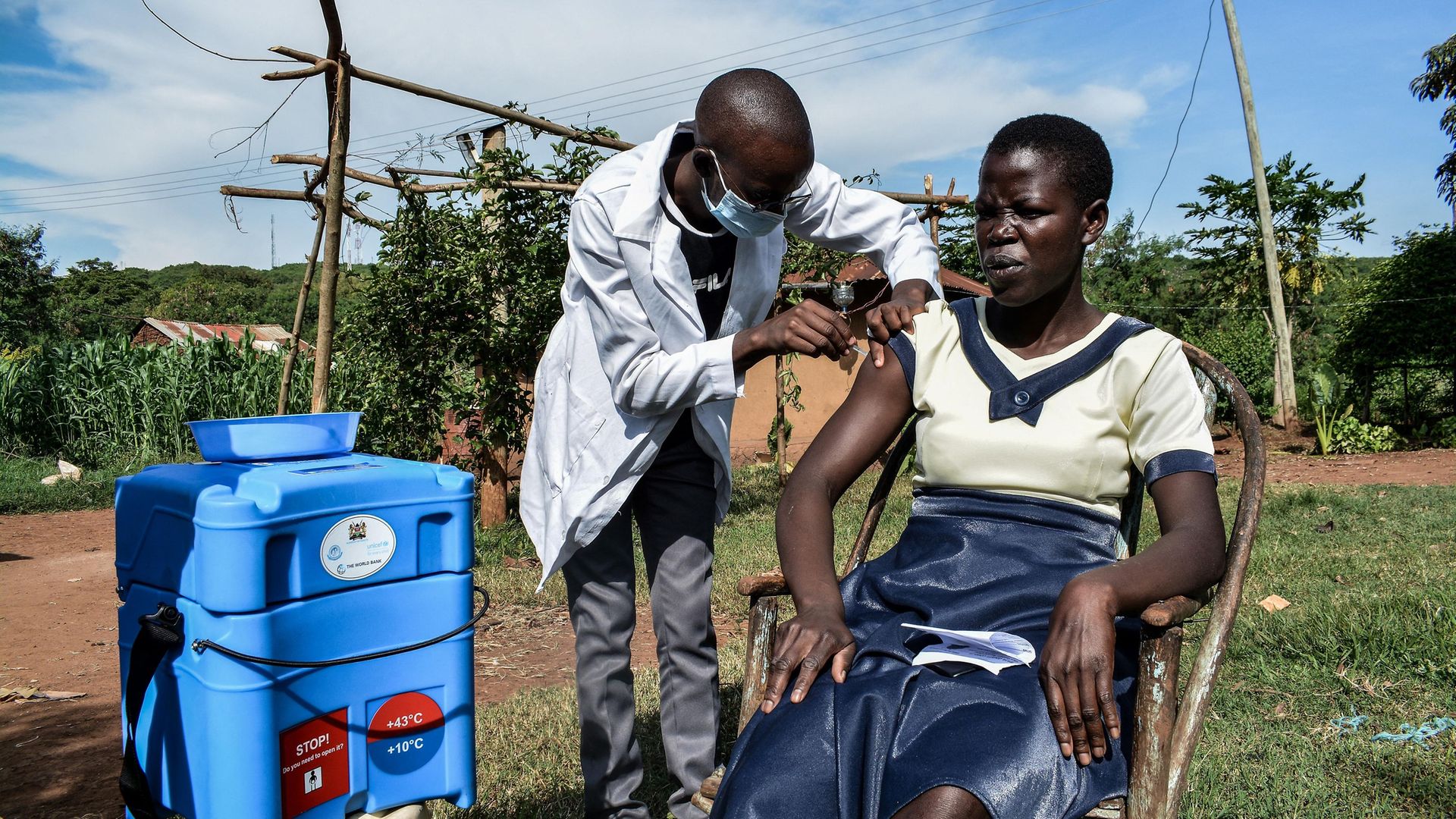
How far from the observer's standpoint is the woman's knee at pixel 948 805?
56.2 inches

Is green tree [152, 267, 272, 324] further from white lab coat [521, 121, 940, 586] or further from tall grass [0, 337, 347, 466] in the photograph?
white lab coat [521, 121, 940, 586]

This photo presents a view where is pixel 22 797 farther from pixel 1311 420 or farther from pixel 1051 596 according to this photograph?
pixel 1311 420

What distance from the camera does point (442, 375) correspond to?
668 centimetres

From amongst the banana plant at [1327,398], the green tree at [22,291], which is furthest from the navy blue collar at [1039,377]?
the green tree at [22,291]

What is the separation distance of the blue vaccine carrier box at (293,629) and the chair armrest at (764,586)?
2.13ft

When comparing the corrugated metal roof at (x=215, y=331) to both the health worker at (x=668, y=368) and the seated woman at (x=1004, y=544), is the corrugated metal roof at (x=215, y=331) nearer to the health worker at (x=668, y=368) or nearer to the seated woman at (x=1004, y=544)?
the health worker at (x=668, y=368)

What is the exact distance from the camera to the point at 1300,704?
3.39 m

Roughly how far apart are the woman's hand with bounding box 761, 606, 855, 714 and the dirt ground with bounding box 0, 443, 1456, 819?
250 centimetres

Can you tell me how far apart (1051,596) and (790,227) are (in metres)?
1.31

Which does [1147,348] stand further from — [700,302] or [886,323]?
[700,302]

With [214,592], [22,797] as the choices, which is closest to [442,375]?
[22,797]

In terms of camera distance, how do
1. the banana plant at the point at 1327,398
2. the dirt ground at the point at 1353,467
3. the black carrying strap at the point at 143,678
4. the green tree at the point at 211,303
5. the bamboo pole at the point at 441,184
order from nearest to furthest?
1. the black carrying strap at the point at 143,678
2. the bamboo pole at the point at 441,184
3. the dirt ground at the point at 1353,467
4. the banana plant at the point at 1327,398
5. the green tree at the point at 211,303

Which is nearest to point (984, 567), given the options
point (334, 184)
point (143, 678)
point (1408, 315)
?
point (143, 678)

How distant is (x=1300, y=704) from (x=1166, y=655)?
2366 millimetres
